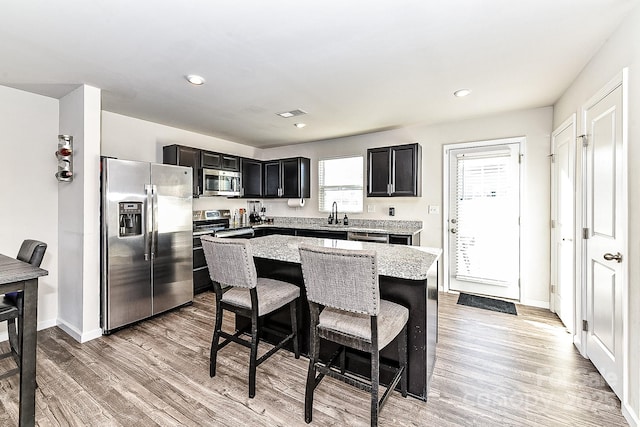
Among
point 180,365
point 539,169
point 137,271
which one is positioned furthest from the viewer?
point 539,169

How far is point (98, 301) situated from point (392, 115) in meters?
3.97

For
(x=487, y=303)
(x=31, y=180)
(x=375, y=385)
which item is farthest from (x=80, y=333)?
(x=487, y=303)

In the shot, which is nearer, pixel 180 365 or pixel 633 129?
pixel 633 129

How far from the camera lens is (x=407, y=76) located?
2607mm

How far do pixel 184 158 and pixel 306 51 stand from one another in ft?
8.82

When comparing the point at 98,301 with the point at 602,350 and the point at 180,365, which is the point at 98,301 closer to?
the point at 180,365

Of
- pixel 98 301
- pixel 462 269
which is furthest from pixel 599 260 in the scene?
pixel 98 301

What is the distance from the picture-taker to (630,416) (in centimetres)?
168

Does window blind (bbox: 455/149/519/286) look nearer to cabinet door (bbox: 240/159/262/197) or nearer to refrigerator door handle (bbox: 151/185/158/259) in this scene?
cabinet door (bbox: 240/159/262/197)

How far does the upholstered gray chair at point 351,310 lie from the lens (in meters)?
1.49

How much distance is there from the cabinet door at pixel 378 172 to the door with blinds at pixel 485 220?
0.91m

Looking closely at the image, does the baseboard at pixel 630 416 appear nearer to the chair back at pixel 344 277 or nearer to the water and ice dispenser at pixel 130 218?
the chair back at pixel 344 277

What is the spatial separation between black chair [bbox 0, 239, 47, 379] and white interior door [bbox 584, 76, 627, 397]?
3833mm

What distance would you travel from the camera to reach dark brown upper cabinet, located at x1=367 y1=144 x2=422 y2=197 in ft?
13.3
